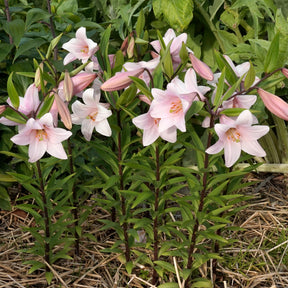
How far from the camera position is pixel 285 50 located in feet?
5.44

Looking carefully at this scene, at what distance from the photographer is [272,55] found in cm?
95

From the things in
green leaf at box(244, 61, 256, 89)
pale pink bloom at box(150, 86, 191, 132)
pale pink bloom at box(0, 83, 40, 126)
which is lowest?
pale pink bloom at box(0, 83, 40, 126)

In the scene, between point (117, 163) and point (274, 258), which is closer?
point (117, 163)

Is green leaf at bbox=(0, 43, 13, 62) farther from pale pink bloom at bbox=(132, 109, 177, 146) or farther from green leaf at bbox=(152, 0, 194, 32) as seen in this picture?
pale pink bloom at bbox=(132, 109, 177, 146)

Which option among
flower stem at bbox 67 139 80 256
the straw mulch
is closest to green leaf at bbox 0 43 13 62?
flower stem at bbox 67 139 80 256

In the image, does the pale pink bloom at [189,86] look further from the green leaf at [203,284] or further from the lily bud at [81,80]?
the green leaf at [203,284]

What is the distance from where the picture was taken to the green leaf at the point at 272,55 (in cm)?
94

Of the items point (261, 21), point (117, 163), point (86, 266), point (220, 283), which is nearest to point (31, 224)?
point (86, 266)

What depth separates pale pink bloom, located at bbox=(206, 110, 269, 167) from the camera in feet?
2.99

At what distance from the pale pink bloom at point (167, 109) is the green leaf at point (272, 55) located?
0.70 feet

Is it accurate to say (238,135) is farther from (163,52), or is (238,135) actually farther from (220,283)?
(220,283)

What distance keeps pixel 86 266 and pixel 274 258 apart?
66 centimetres

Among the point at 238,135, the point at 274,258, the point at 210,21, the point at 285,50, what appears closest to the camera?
the point at 238,135

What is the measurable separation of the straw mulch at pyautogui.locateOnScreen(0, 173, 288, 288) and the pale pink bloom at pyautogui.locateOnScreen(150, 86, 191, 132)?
58 centimetres
